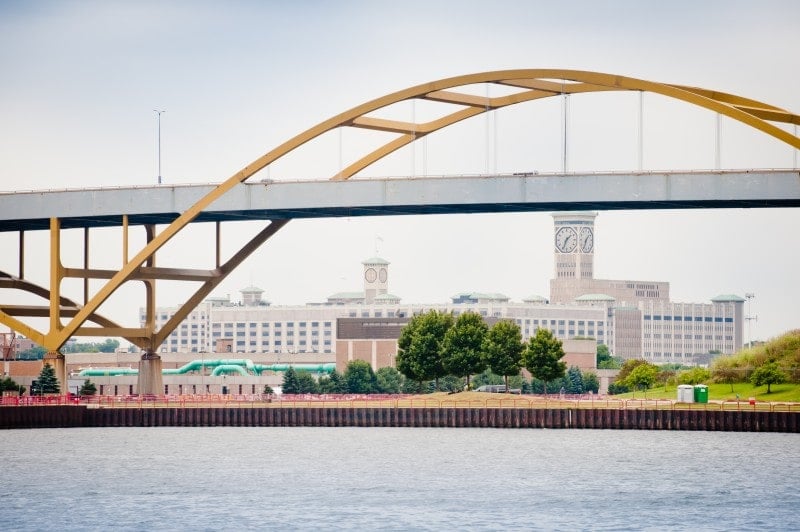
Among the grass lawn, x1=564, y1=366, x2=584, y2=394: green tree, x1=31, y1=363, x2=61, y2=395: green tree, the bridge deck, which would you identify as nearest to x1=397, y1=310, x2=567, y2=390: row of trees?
the grass lawn

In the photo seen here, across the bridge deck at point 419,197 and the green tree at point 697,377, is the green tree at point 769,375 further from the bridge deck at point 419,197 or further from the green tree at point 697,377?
the bridge deck at point 419,197

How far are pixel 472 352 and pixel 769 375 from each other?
2287 centimetres

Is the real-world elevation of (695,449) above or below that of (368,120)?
below

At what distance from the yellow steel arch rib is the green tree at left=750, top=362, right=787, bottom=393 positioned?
1134 inches

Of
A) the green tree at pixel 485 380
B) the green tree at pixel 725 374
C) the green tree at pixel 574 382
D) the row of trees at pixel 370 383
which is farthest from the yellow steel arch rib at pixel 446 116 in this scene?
the green tree at pixel 574 382

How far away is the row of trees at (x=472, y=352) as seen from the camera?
422ft

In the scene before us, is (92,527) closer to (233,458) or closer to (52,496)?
(52,496)

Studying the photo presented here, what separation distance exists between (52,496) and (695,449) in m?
37.6

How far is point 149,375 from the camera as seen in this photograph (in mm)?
121938

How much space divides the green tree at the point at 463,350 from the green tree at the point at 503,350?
2.04 feet

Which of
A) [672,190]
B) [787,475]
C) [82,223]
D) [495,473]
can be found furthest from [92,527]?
[82,223]

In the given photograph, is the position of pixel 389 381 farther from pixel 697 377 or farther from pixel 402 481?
pixel 402 481

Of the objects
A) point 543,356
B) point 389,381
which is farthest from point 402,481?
point 389,381

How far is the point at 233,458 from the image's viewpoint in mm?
84938
